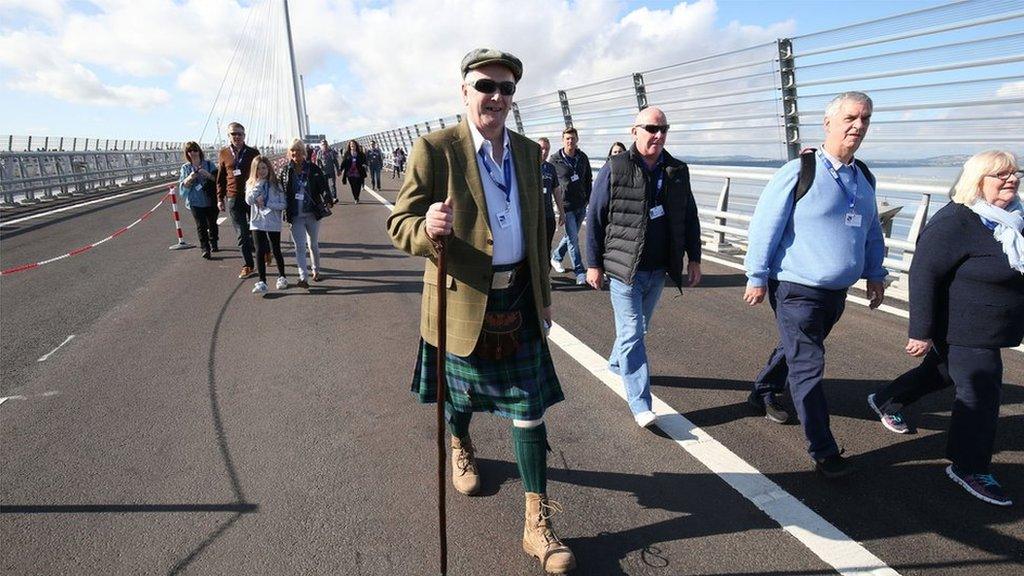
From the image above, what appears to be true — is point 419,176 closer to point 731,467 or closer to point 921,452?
point 731,467

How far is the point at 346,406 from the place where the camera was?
395cm

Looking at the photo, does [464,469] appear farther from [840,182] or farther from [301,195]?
[301,195]

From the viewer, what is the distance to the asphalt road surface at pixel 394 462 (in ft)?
8.11

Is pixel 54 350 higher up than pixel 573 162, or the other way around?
pixel 573 162

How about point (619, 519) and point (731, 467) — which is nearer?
point (619, 519)

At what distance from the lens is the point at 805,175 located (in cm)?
297

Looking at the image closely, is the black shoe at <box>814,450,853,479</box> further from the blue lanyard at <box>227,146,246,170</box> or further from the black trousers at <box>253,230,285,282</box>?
the blue lanyard at <box>227,146,246,170</box>

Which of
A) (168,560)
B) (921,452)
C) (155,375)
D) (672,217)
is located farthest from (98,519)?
(921,452)

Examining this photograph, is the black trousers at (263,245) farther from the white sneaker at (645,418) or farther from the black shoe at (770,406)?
the black shoe at (770,406)

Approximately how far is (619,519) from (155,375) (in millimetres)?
3850

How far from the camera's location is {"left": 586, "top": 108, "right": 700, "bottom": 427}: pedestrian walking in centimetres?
A: 353

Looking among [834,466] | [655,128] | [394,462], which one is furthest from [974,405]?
[394,462]

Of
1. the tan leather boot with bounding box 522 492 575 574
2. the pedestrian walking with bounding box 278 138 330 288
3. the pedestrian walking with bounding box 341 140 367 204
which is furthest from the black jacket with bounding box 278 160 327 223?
the pedestrian walking with bounding box 341 140 367 204

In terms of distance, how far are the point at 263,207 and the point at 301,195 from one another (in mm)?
472
